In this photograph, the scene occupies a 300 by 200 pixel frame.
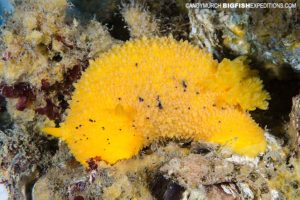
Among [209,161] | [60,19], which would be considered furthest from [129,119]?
[60,19]

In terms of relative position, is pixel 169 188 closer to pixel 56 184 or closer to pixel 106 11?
pixel 56 184

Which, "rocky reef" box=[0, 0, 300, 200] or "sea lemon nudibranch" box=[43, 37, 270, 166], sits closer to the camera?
"rocky reef" box=[0, 0, 300, 200]

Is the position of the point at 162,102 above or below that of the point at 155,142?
above

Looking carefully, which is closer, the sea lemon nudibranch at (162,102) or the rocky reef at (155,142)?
the rocky reef at (155,142)
